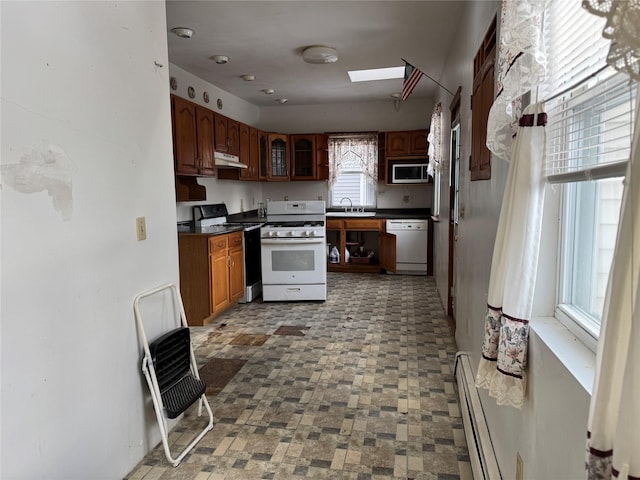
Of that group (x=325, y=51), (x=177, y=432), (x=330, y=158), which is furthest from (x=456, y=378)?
(x=330, y=158)

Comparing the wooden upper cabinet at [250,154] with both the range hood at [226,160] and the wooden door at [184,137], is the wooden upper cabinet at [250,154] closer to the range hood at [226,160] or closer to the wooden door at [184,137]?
the range hood at [226,160]

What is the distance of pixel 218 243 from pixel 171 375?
6.66ft

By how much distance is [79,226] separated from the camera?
1.61m

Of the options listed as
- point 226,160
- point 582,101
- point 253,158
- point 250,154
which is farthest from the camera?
point 253,158

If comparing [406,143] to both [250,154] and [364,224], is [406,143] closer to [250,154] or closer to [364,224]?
[364,224]

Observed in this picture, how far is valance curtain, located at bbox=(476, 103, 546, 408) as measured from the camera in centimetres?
116

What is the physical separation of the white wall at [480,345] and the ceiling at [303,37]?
38 centimetres

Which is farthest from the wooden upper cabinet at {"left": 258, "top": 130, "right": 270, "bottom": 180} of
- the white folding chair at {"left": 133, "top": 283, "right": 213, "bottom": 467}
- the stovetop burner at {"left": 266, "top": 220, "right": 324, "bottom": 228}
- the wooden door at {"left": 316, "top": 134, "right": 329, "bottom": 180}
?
the white folding chair at {"left": 133, "top": 283, "right": 213, "bottom": 467}

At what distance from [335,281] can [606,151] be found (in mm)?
5002

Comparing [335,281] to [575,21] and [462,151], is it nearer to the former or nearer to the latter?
[462,151]

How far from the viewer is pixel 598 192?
1.09 meters

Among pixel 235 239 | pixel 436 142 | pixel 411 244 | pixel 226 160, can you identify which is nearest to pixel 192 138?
pixel 226 160

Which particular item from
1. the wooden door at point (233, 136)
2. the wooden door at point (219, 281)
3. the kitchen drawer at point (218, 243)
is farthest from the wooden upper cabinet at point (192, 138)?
the wooden door at point (219, 281)

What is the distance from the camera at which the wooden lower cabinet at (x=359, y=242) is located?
628cm
